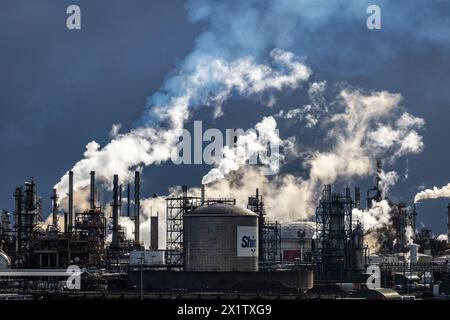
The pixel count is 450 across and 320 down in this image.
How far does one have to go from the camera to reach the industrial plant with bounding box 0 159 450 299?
152875 mm

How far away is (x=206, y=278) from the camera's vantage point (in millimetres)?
155875

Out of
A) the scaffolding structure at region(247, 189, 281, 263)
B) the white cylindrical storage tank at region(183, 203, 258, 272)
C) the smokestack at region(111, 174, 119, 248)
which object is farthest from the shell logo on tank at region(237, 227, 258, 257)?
the smokestack at region(111, 174, 119, 248)

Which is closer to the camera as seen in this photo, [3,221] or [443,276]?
[443,276]

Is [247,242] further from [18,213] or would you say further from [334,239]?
[18,213]

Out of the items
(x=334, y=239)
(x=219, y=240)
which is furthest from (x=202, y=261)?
(x=334, y=239)

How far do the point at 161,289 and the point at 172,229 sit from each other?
2890 cm

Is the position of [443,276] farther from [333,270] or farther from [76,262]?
[76,262]

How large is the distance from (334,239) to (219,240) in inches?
1174

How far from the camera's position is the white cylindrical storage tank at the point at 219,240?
15825 cm

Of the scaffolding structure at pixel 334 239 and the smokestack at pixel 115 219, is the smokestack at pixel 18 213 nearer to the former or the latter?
the smokestack at pixel 115 219

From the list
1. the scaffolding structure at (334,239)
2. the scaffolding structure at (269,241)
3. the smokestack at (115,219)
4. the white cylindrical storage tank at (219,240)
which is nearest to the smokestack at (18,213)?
the smokestack at (115,219)

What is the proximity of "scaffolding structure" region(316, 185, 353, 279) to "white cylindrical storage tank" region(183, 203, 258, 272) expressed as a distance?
79.4 feet
